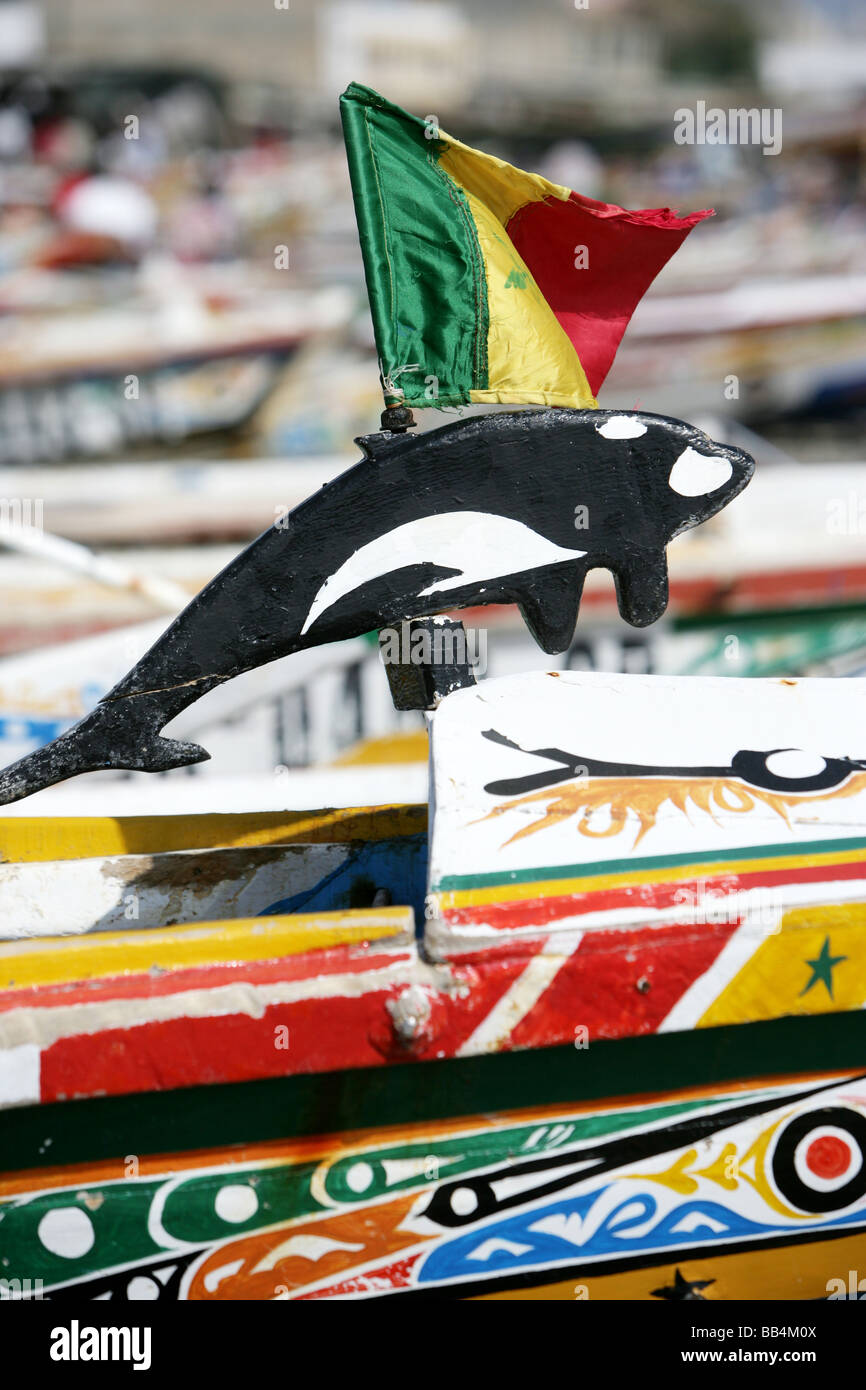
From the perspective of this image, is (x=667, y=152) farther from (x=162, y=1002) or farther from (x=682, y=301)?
(x=162, y=1002)

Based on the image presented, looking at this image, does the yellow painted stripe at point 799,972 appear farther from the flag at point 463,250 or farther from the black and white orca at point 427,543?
the flag at point 463,250

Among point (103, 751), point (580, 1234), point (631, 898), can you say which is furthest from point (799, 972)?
point (103, 751)

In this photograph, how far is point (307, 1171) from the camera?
187cm

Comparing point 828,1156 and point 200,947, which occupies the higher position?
point 200,947

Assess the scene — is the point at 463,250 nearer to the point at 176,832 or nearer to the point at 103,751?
the point at 103,751

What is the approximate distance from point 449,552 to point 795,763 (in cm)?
67

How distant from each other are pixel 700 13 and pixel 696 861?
2690cm

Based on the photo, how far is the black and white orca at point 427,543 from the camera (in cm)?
222

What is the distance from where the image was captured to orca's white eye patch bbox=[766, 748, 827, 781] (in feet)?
6.86

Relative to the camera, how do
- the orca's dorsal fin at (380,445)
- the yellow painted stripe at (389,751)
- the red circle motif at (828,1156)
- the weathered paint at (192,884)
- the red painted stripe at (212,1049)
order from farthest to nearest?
the yellow painted stripe at (389,751), the weathered paint at (192,884), the orca's dorsal fin at (380,445), the red circle motif at (828,1156), the red painted stripe at (212,1049)

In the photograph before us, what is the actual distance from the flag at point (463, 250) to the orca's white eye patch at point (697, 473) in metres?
0.23

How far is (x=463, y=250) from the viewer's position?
89.5 inches

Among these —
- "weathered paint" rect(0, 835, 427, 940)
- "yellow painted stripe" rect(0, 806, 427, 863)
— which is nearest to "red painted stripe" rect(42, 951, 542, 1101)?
"weathered paint" rect(0, 835, 427, 940)

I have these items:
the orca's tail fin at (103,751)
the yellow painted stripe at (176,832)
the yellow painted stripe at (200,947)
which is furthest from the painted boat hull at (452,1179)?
the yellow painted stripe at (176,832)
